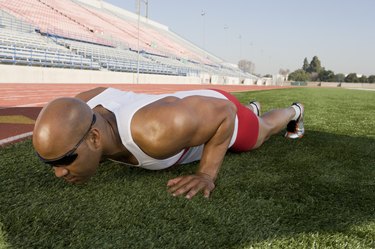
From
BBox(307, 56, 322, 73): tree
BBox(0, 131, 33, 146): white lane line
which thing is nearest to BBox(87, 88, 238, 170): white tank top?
BBox(0, 131, 33, 146): white lane line

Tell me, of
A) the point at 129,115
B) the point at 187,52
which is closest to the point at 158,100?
the point at 129,115

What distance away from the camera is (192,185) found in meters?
1.99

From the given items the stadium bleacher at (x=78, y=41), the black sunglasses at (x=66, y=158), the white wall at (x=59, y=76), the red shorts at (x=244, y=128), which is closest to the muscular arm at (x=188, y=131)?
the black sunglasses at (x=66, y=158)

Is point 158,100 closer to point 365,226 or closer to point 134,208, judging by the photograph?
point 134,208

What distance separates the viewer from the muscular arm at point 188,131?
1.73 metres

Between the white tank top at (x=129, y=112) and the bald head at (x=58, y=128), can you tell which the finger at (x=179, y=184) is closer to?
the white tank top at (x=129, y=112)

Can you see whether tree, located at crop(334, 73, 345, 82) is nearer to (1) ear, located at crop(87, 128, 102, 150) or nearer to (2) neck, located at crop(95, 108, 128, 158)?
(2) neck, located at crop(95, 108, 128, 158)

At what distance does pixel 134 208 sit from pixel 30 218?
50cm

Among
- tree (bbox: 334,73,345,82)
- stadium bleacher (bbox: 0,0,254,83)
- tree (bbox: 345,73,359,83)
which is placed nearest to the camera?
stadium bleacher (bbox: 0,0,254,83)

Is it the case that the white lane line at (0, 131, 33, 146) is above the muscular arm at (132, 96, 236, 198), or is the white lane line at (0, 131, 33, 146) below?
below

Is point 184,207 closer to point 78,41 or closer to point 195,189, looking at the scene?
point 195,189

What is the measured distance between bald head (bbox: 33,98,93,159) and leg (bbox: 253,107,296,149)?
190 cm

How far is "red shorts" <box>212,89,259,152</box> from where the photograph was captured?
9.00 ft

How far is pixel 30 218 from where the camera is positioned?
5.31ft
